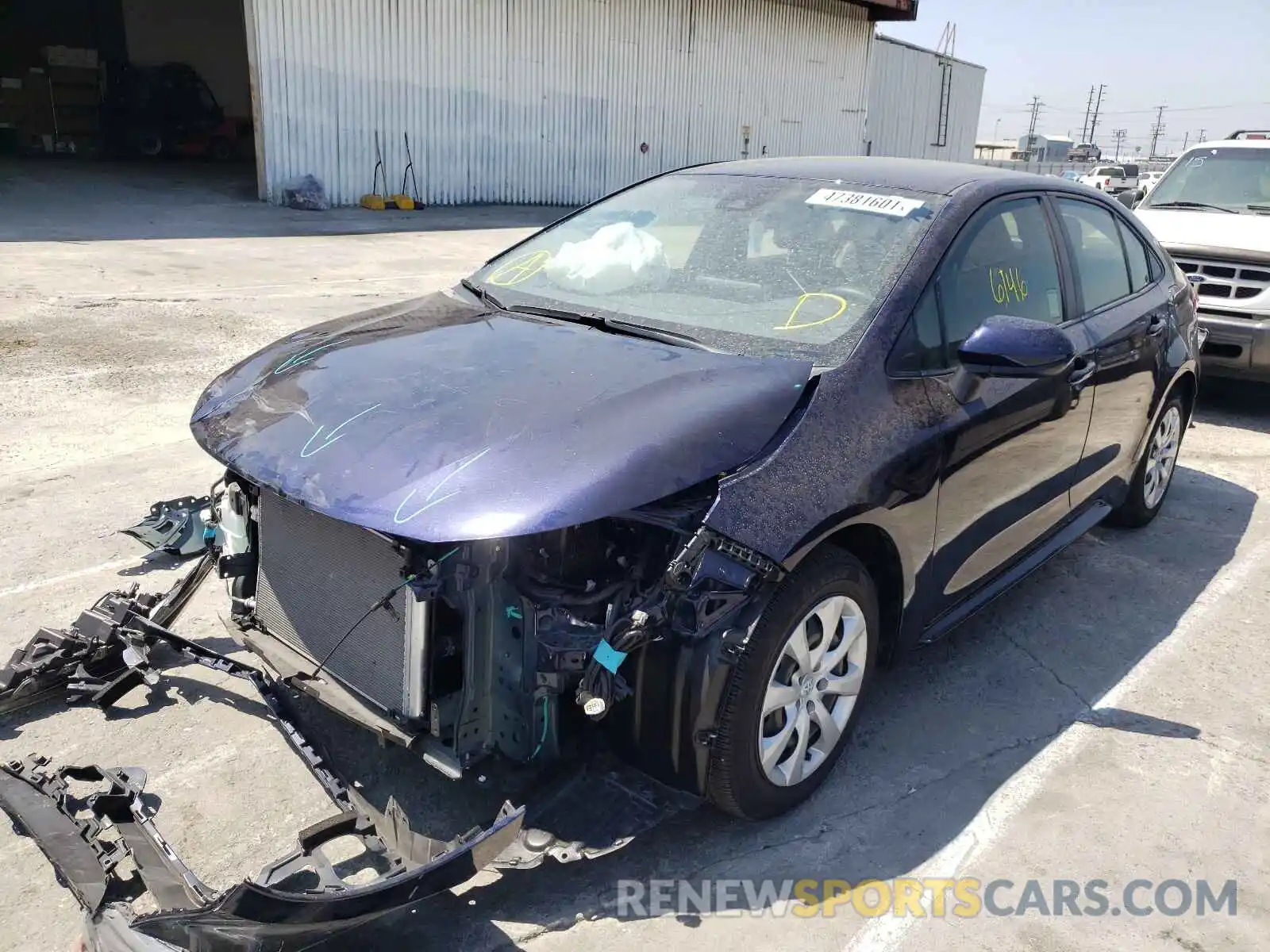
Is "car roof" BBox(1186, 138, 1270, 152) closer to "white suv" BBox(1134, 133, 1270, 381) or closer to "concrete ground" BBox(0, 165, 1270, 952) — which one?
"white suv" BBox(1134, 133, 1270, 381)

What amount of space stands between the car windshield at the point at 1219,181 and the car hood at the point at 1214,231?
0.26 m

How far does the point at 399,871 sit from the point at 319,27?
17.6 m

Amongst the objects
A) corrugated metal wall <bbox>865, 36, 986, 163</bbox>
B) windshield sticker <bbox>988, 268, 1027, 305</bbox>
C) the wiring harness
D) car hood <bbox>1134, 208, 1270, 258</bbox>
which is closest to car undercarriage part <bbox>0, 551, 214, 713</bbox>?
the wiring harness

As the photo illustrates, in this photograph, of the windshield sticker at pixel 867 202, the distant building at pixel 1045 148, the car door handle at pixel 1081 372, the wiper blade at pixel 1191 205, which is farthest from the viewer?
the distant building at pixel 1045 148

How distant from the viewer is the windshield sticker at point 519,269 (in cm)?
390

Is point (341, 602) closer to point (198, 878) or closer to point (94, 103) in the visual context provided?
point (198, 878)

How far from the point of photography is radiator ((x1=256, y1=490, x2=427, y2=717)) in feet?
8.32

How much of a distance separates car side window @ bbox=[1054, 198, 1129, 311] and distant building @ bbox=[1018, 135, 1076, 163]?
64.6m

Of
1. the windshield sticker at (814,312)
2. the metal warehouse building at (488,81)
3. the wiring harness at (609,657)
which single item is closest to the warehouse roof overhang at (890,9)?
the metal warehouse building at (488,81)

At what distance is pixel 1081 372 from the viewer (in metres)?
3.91

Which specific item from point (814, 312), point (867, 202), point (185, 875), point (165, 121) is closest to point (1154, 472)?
point (867, 202)

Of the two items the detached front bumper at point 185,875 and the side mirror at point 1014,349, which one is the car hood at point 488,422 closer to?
the side mirror at point 1014,349

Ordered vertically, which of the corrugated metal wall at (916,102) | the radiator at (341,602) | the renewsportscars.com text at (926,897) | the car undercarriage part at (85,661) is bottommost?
the renewsportscars.com text at (926,897)

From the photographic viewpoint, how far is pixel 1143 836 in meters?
3.02
